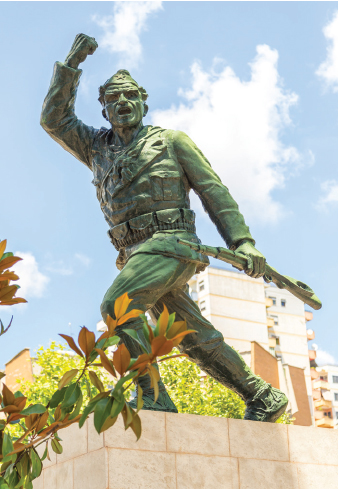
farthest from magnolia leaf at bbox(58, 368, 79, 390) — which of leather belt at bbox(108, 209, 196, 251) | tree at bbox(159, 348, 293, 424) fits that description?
tree at bbox(159, 348, 293, 424)

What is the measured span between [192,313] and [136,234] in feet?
2.56

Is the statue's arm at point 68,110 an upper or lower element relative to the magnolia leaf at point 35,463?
upper

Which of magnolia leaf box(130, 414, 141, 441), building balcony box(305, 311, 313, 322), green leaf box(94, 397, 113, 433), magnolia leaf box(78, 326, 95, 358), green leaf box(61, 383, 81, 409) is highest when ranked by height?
building balcony box(305, 311, 313, 322)

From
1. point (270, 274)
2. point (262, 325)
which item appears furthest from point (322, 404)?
point (270, 274)

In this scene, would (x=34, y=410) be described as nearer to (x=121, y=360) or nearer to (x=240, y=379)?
(x=121, y=360)

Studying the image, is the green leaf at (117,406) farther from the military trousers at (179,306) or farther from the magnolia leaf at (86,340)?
the military trousers at (179,306)

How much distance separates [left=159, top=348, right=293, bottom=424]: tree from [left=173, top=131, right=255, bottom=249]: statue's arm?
12156 millimetres

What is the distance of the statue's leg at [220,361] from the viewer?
5.56 m

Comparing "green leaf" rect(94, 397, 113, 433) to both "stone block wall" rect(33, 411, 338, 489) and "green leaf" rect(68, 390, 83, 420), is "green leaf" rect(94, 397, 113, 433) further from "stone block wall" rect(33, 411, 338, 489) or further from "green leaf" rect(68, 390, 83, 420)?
"stone block wall" rect(33, 411, 338, 489)

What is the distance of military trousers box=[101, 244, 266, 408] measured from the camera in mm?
5090

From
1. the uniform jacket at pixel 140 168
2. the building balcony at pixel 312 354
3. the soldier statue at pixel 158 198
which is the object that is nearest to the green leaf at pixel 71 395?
the soldier statue at pixel 158 198

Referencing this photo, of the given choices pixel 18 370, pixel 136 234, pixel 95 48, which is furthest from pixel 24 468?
pixel 18 370

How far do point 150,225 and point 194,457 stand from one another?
1768 millimetres

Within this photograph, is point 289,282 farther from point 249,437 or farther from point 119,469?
point 119,469
